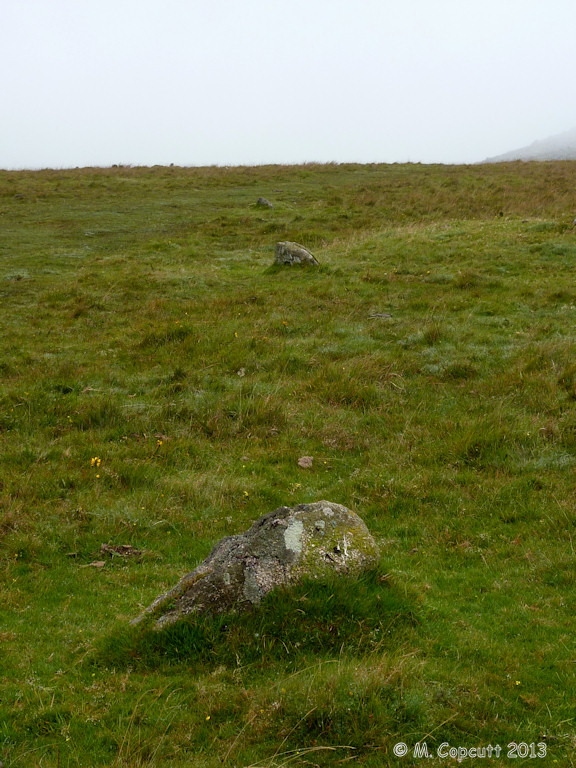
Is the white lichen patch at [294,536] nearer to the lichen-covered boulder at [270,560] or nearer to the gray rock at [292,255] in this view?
the lichen-covered boulder at [270,560]

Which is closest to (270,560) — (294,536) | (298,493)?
(294,536)

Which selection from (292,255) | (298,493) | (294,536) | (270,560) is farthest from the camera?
(292,255)

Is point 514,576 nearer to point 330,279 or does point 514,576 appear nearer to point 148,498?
point 148,498

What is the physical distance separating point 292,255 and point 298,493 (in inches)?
549

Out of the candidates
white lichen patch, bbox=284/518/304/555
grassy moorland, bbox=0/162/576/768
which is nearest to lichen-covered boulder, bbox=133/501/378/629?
white lichen patch, bbox=284/518/304/555

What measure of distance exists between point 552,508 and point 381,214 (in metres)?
25.2

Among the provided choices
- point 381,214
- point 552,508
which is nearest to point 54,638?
point 552,508

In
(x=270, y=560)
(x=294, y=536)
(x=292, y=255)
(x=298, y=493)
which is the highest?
(x=292, y=255)

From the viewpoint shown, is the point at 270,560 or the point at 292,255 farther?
the point at 292,255

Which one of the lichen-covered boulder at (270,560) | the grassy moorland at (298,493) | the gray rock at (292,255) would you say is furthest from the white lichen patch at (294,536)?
the gray rock at (292,255)

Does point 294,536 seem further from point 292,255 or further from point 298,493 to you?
point 292,255

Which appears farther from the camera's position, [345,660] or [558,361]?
[558,361]

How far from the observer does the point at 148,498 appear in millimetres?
8359

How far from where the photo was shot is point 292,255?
2120 cm
